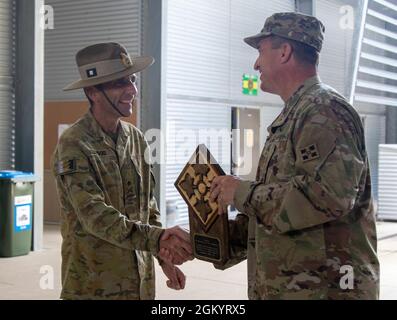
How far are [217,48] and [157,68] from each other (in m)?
2.28

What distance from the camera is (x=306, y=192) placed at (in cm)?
222

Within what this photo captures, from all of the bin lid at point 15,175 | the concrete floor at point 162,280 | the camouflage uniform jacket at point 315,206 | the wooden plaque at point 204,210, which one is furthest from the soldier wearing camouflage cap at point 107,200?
the bin lid at point 15,175

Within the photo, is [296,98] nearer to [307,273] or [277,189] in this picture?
[277,189]

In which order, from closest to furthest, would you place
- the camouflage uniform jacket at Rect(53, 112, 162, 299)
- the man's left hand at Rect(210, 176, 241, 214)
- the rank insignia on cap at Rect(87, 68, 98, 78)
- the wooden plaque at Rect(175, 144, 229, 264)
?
the man's left hand at Rect(210, 176, 241, 214), the wooden plaque at Rect(175, 144, 229, 264), the camouflage uniform jacket at Rect(53, 112, 162, 299), the rank insignia on cap at Rect(87, 68, 98, 78)

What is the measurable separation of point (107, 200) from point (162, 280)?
169 inches

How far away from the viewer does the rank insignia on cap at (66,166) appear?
9.31 ft

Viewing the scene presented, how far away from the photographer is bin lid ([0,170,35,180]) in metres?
8.28

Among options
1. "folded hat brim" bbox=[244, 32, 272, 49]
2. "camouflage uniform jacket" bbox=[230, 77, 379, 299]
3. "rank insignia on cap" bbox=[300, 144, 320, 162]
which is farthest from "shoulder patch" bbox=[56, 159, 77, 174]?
"rank insignia on cap" bbox=[300, 144, 320, 162]

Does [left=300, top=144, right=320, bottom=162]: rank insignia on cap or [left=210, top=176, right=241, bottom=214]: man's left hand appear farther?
[left=210, top=176, right=241, bottom=214]: man's left hand

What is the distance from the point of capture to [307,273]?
92.4 inches

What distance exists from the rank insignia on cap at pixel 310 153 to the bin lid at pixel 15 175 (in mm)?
6700

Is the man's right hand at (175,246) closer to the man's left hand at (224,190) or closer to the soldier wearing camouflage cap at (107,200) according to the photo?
the soldier wearing camouflage cap at (107,200)

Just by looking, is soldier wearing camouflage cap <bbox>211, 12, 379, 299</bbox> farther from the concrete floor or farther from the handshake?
the concrete floor

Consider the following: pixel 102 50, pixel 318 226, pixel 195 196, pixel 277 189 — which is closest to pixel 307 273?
pixel 318 226
